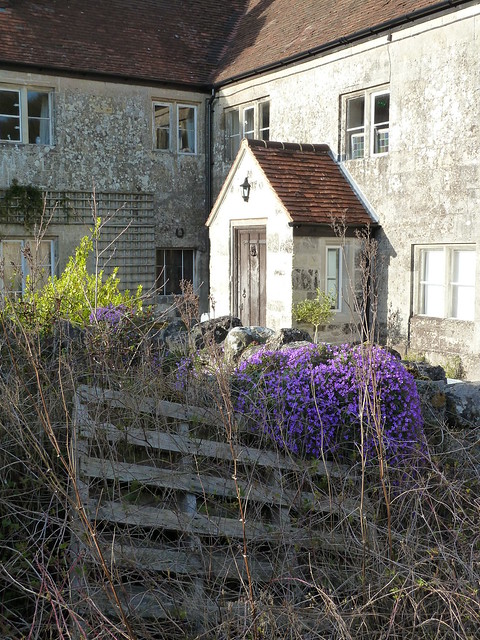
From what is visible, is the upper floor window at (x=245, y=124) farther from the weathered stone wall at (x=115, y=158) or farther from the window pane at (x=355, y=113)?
the window pane at (x=355, y=113)

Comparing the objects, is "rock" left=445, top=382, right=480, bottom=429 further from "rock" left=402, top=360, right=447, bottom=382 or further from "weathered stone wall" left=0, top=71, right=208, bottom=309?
"weathered stone wall" left=0, top=71, right=208, bottom=309

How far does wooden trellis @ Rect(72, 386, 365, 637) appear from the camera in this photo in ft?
12.0

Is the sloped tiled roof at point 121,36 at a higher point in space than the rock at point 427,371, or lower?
higher

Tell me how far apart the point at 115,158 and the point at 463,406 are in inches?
445

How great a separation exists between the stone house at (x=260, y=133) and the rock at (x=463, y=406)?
13.1 ft

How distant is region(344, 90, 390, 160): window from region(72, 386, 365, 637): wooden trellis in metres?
8.59

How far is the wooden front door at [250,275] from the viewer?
1293cm

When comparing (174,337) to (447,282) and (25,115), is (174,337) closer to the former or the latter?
(447,282)

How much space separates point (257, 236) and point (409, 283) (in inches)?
117

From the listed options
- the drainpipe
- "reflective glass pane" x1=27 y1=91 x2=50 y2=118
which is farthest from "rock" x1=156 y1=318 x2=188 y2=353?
the drainpipe

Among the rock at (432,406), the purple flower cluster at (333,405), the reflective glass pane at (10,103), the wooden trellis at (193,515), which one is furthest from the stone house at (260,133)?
the wooden trellis at (193,515)

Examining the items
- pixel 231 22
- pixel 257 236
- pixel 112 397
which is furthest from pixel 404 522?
pixel 231 22

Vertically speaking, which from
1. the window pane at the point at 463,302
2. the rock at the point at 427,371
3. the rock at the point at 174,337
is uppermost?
the window pane at the point at 463,302

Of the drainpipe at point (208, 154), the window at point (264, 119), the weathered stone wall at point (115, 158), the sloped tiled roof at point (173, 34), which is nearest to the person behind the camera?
the sloped tiled roof at point (173, 34)
